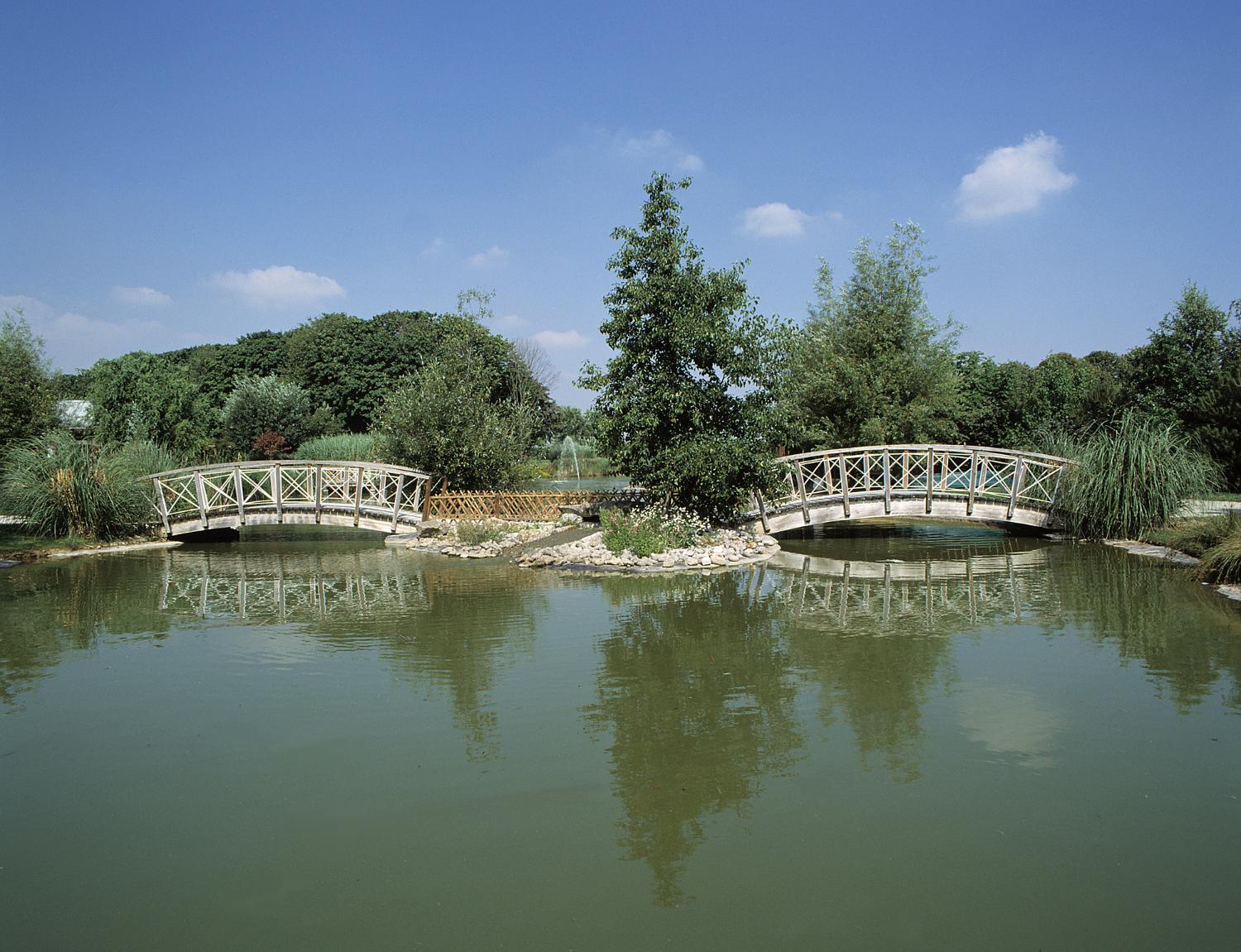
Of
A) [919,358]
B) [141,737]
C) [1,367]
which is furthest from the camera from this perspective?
[919,358]

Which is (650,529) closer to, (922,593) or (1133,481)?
(922,593)

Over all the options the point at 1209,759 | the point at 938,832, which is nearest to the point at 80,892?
the point at 938,832

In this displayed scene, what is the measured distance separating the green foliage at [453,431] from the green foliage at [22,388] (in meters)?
9.25

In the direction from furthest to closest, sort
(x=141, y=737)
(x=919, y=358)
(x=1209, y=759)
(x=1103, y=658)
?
(x=919, y=358)
(x=1103, y=658)
(x=141, y=737)
(x=1209, y=759)

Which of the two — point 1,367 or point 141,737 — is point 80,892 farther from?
point 1,367

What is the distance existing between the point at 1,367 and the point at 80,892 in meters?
23.6

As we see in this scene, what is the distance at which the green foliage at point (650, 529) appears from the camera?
17297mm

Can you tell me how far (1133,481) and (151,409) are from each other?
35.3 metres

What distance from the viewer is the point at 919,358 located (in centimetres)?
2514

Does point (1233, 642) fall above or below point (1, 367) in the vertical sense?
below

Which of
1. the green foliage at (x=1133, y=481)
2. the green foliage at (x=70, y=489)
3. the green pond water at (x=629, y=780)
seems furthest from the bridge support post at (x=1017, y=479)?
the green foliage at (x=70, y=489)

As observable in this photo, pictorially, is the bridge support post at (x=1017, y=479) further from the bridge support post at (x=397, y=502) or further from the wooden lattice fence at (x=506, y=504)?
the bridge support post at (x=397, y=502)

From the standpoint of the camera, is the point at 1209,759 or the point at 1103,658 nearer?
the point at 1209,759

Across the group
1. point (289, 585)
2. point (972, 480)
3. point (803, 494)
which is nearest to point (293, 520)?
point (289, 585)
